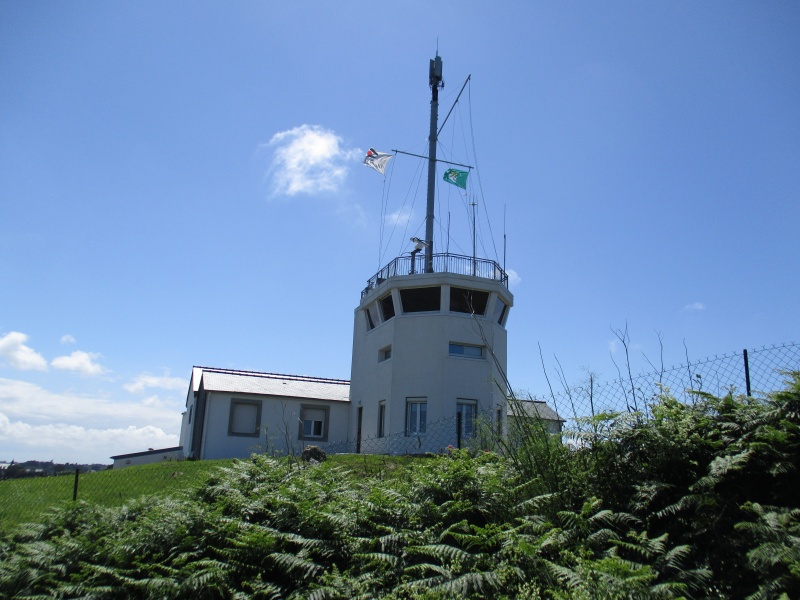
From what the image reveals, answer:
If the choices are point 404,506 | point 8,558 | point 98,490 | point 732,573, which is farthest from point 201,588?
point 98,490

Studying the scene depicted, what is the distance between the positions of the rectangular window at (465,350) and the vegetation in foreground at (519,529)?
17.6m

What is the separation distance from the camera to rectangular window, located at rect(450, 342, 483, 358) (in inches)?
997

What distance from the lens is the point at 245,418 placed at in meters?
29.0

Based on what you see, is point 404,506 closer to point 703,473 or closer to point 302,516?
point 302,516

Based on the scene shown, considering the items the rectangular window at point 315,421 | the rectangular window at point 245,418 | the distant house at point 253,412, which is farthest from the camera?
the rectangular window at point 315,421

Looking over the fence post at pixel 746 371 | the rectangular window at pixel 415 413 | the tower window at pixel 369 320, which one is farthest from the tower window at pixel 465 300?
the fence post at pixel 746 371

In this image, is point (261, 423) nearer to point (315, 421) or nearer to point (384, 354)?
point (315, 421)

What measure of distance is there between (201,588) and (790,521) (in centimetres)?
472

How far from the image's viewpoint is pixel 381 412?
26672 millimetres

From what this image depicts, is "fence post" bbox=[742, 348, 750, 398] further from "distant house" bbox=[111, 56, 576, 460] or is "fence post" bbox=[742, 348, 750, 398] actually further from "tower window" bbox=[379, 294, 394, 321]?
"tower window" bbox=[379, 294, 394, 321]

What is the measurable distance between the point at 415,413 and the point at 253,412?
26.6 ft

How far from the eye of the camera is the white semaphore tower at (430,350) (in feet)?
80.4

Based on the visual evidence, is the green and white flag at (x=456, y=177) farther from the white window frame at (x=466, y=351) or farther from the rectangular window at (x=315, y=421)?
the rectangular window at (x=315, y=421)

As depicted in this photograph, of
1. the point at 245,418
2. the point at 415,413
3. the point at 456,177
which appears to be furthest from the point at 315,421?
the point at 456,177
